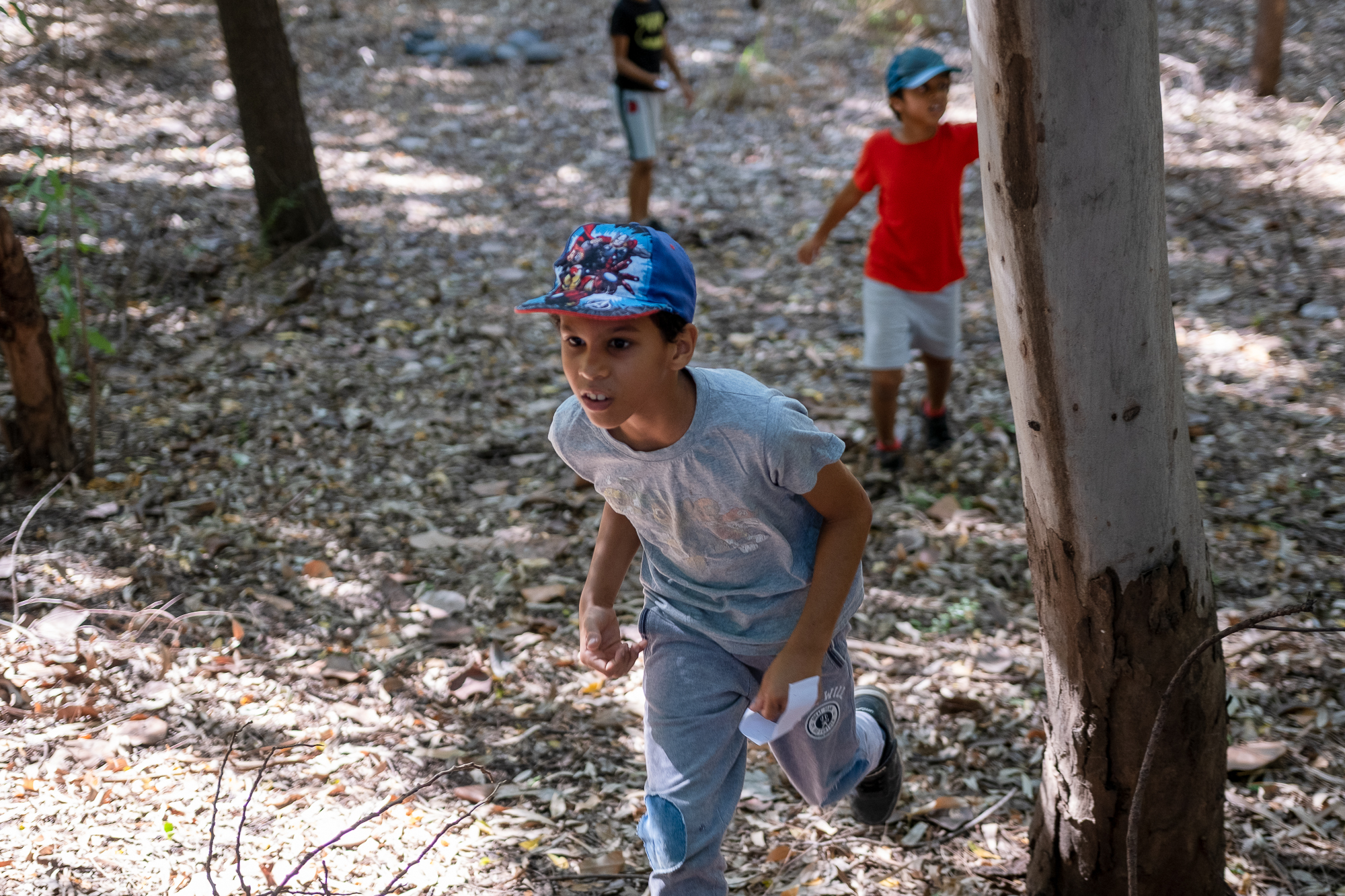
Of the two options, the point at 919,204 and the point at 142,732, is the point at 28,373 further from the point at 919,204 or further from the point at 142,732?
the point at 919,204

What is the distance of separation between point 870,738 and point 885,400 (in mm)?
2132

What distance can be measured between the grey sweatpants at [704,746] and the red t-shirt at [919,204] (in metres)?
2.32

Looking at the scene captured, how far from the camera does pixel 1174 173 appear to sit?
7.05 metres

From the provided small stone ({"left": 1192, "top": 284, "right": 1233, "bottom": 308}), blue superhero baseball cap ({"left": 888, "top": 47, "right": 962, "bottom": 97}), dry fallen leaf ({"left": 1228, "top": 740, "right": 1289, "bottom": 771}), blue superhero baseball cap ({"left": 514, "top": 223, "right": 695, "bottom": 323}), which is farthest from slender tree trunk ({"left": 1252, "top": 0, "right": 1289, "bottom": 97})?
blue superhero baseball cap ({"left": 514, "top": 223, "right": 695, "bottom": 323})

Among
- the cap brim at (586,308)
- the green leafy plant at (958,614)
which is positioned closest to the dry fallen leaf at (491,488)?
the green leafy plant at (958,614)

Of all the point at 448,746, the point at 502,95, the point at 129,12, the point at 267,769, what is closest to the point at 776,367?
the point at 448,746

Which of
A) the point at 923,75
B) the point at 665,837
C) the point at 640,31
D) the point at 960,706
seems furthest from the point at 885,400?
the point at 640,31

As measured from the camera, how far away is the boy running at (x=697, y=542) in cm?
195

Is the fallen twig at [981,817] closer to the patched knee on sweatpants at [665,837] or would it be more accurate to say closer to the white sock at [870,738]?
the white sock at [870,738]

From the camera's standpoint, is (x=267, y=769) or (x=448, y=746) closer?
(x=267, y=769)

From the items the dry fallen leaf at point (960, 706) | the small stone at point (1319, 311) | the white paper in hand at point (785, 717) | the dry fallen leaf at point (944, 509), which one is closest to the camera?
the white paper in hand at point (785, 717)

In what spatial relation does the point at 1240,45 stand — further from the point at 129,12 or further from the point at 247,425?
the point at 129,12

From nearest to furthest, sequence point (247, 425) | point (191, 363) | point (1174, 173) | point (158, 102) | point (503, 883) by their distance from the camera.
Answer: point (503, 883)
point (247, 425)
point (191, 363)
point (1174, 173)
point (158, 102)

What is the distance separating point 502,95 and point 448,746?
843cm
